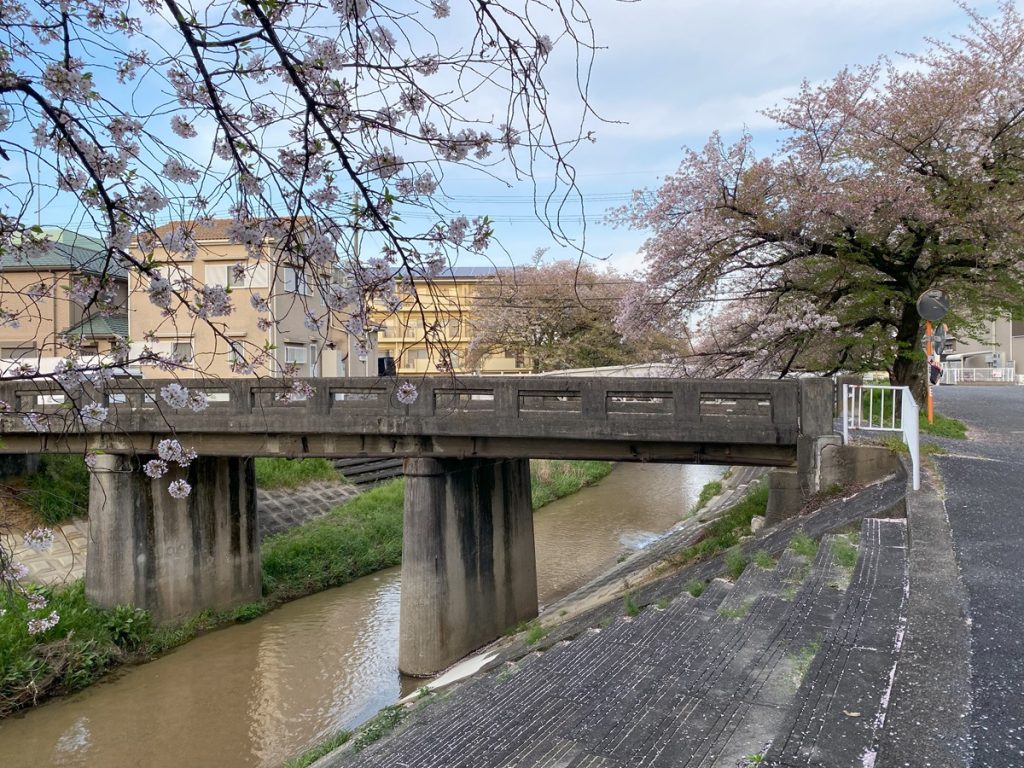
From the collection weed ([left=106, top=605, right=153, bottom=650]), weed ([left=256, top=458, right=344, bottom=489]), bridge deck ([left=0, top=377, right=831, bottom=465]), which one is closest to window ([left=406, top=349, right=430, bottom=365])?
weed ([left=256, top=458, right=344, bottom=489])

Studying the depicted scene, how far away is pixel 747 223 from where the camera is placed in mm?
12070

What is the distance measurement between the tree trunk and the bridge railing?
4.65m

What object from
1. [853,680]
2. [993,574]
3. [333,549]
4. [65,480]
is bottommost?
[333,549]

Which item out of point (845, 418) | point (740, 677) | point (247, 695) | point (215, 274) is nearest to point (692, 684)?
point (740, 677)

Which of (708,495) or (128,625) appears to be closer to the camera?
(128,625)

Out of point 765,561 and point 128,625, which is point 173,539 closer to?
point 128,625

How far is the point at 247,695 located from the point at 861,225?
12.2 meters

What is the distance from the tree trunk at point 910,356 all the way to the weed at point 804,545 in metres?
7.21

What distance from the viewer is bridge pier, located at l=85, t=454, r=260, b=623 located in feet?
40.1

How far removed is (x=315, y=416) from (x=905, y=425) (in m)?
8.55

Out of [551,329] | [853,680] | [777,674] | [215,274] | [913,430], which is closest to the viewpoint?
[853,680]

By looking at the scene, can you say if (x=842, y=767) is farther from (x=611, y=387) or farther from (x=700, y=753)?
(x=611, y=387)

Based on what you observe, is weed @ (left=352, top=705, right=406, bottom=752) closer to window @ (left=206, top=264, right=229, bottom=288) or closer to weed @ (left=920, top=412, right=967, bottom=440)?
weed @ (left=920, top=412, right=967, bottom=440)

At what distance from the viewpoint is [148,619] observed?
12.3m
